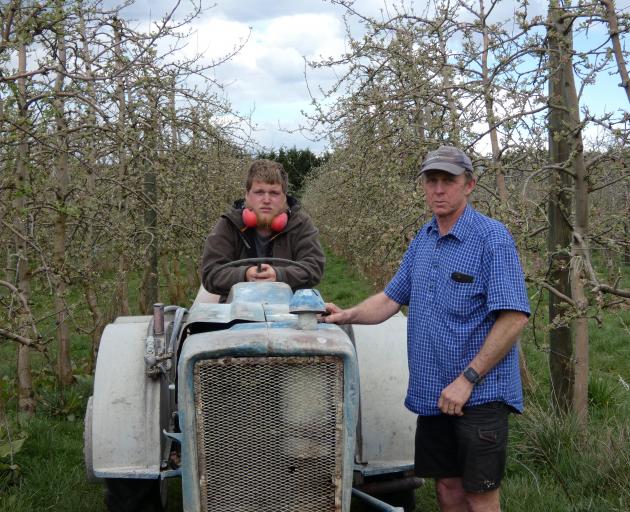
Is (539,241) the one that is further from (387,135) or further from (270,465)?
(270,465)

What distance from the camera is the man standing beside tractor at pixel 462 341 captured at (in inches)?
119

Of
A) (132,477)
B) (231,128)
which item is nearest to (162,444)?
(132,477)

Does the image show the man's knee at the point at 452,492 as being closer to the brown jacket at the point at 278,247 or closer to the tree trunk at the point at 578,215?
the brown jacket at the point at 278,247

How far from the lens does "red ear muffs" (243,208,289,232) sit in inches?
159

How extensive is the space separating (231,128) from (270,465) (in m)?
7.82

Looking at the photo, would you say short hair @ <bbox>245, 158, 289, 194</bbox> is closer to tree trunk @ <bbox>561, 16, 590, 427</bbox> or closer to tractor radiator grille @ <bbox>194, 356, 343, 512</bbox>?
tractor radiator grille @ <bbox>194, 356, 343, 512</bbox>

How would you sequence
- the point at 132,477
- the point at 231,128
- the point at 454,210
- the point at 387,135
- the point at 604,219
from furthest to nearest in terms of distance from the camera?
the point at 231,128
the point at 387,135
the point at 604,219
the point at 132,477
the point at 454,210

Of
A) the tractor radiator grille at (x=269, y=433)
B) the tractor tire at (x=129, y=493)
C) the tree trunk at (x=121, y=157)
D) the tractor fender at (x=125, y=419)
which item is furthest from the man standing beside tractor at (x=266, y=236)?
the tree trunk at (x=121, y=157)

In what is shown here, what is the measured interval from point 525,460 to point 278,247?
2.05 metres

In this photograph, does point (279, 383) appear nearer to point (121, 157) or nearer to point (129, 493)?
point (129, 493)

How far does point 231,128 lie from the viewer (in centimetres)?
1027

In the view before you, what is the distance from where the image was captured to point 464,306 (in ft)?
10.2

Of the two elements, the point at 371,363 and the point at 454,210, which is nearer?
the point at 454,210

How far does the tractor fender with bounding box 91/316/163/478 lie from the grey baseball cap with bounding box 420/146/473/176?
1.63 m
